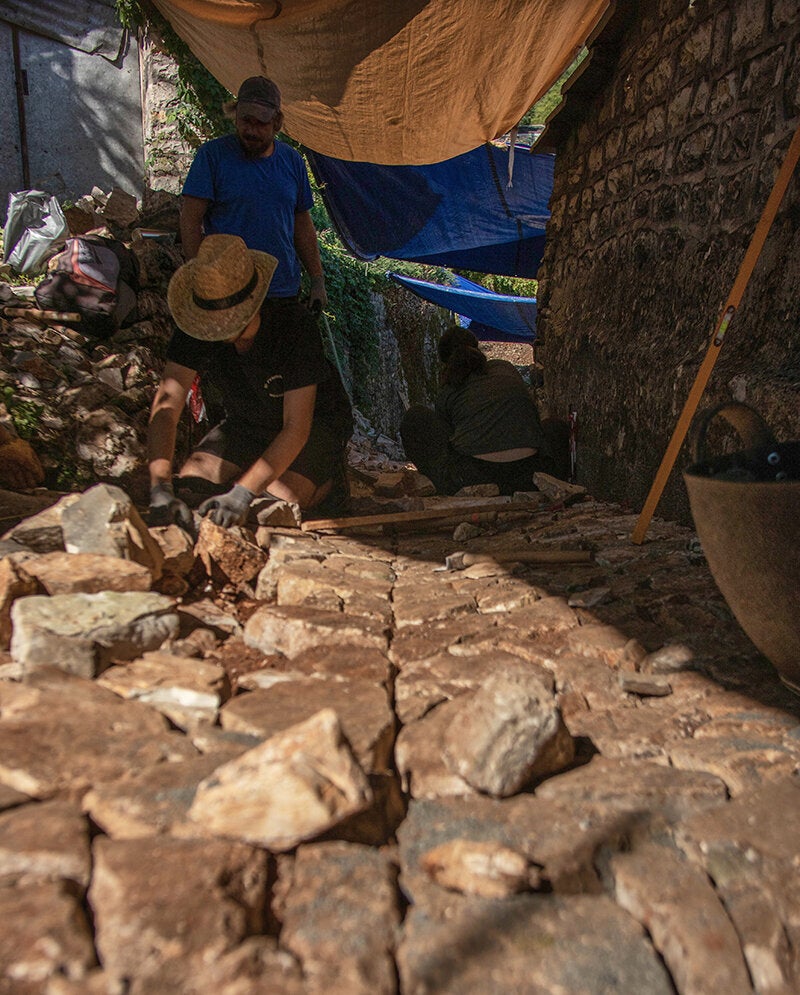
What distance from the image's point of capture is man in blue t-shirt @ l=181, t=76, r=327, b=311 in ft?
10.2

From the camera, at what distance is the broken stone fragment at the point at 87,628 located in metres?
1.48

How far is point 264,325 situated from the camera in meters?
3.17

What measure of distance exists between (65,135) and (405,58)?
6388 millimetres

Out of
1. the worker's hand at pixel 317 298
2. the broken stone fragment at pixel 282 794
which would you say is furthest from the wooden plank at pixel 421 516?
the broken stone fragment at pixel 282 794

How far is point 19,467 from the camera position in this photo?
351 cm

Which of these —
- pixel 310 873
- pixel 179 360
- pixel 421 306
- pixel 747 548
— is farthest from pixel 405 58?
pixel 421 306

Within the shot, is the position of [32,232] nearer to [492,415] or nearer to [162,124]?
[162,124]

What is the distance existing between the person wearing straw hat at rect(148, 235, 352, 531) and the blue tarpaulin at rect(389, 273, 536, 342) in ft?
19.8

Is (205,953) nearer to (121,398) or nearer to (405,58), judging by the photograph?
(121,398)

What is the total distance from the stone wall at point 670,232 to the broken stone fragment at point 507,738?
1.52 meters

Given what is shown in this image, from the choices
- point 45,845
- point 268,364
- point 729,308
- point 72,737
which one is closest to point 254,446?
point 268,364

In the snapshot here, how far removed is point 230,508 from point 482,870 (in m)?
1.88

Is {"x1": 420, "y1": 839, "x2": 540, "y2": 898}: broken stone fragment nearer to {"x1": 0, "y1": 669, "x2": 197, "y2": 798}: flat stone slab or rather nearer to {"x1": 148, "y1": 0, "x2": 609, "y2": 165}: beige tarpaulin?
{"x1": 0, "y1": 669, "x2": 197, "y2": 798}: flat stone slab

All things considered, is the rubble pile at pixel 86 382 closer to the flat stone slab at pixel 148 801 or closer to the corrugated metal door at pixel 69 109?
the flat stone slab at pixel 148 801
